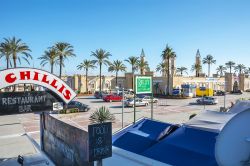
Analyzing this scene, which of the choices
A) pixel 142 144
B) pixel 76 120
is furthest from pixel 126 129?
pixel 76 120

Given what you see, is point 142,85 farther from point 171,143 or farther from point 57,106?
point 57,106

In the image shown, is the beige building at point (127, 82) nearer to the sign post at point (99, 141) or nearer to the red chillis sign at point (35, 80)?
the red chillis sign at point (35, 80)

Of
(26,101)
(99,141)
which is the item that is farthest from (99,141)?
(26,101)

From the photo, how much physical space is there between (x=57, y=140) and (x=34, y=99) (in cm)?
195

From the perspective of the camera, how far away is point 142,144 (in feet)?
36.9

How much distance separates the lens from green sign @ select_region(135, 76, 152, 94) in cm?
1930

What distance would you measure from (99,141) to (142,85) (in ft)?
45.7

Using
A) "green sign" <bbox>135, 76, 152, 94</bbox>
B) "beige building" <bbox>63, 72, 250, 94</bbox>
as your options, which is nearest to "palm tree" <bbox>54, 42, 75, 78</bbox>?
"beige building" <bbox>63, 72, 250, 94</bbox>

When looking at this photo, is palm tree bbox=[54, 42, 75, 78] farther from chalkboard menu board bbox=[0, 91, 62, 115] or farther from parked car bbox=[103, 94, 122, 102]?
chalkboard menu board bbox=[0, 91, 62, 115]

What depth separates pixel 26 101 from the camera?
10.9 metres

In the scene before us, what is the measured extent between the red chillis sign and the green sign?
8.40 m

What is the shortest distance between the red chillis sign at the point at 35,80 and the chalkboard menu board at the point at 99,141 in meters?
Result: 5.58

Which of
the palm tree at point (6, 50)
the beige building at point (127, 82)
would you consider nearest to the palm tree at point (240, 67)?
the beige building at point (127, 82)

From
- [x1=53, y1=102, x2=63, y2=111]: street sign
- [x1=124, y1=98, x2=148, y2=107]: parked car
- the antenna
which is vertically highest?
[x1=53, y1=102, x2=63, y2=111]: street sign
